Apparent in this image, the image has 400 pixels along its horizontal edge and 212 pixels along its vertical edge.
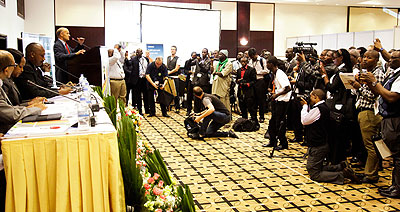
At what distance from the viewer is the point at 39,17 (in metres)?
10.5

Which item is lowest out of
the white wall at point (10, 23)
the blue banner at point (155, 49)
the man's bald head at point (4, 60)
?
the man's bald head at point (4, 60)

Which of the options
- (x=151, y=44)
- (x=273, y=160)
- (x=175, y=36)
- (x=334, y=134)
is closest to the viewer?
(x=334, y=134)

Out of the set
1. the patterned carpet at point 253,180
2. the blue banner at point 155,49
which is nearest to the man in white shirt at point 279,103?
the patterned carpet at point 253,180

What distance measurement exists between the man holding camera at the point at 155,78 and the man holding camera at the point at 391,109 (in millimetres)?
5918

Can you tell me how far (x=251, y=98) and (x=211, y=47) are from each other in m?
7.08

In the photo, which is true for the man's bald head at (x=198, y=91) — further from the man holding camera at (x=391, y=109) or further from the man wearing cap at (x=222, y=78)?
the man holding camera at (x=391, y=109)

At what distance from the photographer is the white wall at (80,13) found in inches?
520

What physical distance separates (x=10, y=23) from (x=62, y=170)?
22.8 feet

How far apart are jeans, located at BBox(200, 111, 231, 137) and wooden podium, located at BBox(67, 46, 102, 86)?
6.70 feet

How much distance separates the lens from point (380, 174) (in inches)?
190

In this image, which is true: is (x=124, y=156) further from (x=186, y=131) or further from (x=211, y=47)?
(x=211, y=47)

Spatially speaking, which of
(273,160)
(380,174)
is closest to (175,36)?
(273,160)

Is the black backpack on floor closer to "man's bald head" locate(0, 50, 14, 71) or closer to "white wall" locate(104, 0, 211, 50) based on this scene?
"man's bald head" locate(0, 50, 14, 71)

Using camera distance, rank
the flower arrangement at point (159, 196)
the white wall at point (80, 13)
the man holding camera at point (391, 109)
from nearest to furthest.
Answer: the flower arrangement at point (159, 196) < the man holding camera at point (391, 109) < the white wall at point (80, 13)
